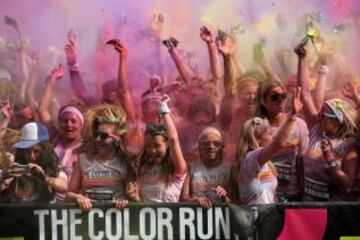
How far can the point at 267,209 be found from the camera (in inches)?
163

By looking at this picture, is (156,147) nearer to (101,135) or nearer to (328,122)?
(101,135)

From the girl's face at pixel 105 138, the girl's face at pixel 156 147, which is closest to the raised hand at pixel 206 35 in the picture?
the girl's face at pixel 156 147

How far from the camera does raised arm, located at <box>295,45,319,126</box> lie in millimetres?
4199

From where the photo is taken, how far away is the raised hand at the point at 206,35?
164 inches

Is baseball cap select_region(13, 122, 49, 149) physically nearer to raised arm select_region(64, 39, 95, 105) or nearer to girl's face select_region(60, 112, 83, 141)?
girl's face select_region(60, 112, 83, 141)

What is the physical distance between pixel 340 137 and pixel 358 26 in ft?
2.28

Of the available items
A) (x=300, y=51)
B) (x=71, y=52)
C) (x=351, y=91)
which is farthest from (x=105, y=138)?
(x=351, y=91)

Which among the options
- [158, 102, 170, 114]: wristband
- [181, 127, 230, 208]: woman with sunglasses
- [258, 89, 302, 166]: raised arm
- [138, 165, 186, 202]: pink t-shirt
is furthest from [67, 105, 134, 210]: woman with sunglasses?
[258, 89, 302, 166]: raised arm

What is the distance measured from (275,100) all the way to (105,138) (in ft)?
3.48

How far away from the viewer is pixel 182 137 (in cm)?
414

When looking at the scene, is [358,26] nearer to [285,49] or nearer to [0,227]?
[285,49]

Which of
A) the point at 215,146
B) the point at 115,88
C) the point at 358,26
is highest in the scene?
the point at 358,26

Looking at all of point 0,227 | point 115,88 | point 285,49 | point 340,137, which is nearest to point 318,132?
point 340,137

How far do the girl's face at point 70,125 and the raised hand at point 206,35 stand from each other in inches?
35.6
